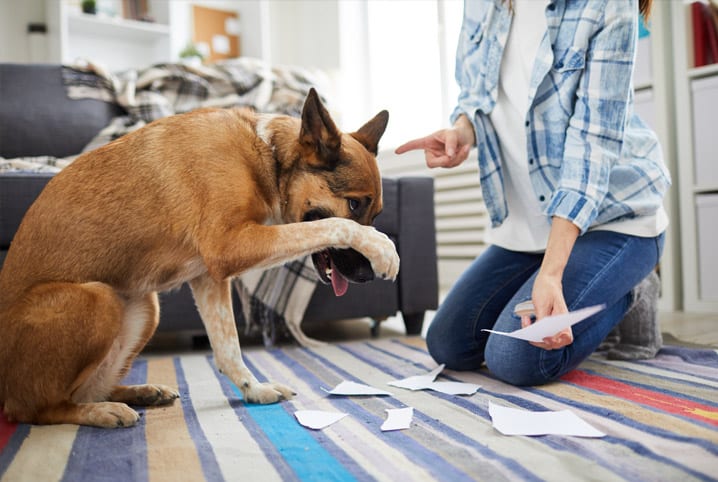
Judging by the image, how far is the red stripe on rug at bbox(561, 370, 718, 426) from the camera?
1.28 meters

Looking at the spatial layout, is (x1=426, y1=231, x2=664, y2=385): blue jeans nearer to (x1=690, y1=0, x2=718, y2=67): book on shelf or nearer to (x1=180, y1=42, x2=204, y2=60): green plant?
(x1=690, y1=0, x2=718, y2=67): book on shelf

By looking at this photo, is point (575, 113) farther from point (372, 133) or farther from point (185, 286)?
point (185, 286)

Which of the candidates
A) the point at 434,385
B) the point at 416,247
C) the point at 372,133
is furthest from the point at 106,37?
the point at 434,385

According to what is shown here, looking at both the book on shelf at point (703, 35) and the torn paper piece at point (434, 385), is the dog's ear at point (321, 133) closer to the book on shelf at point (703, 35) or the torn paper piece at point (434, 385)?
the torn paper piece at point (434, 385)

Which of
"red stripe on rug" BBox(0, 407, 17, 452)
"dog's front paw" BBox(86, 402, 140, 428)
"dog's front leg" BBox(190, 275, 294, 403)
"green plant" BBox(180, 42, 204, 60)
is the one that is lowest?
"red stripe on rug" BBox(0, 407, 17, 452)

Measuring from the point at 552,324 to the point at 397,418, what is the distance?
1.25 ft

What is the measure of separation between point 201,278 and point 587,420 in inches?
38.4

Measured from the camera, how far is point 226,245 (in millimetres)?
1338

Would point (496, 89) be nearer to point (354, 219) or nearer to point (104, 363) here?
point (354, 219)

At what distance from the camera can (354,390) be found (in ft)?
5.20

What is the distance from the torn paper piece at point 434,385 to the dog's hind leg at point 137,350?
1.97 feet

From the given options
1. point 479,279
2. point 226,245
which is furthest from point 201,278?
point 479,279

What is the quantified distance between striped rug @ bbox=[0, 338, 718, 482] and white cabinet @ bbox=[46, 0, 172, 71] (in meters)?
3.66

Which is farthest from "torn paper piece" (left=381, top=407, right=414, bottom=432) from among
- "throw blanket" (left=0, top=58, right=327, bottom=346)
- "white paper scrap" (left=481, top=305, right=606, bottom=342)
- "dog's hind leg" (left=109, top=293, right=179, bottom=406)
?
"throw blanket" (left=0, top=58, right=327, bottom=346)
